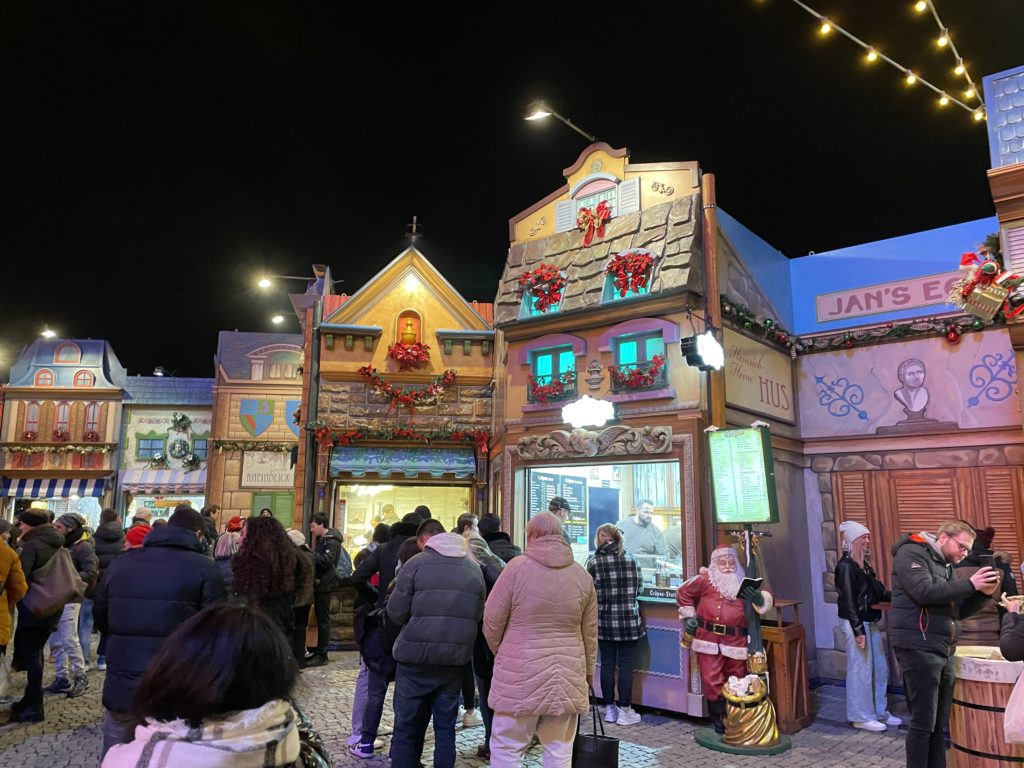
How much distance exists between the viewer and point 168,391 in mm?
24906

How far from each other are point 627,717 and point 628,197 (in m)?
6.22

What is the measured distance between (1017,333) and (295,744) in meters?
7.54

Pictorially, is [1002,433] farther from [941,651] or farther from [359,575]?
[359,575]

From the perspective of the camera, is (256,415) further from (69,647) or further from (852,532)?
(852,532)

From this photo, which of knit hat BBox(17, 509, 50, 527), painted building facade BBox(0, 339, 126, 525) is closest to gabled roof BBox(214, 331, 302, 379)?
painted building facade BBox(0, 339, 126, 525)

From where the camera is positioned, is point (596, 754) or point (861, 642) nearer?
point (596, 754)

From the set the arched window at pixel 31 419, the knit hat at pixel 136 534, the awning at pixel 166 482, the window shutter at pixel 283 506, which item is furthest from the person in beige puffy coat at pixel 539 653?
the arched window at pixel 31 419

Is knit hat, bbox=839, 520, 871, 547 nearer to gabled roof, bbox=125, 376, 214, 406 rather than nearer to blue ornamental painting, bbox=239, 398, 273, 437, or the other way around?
blue ornamental painting, bbox=239, 398, 273, 437

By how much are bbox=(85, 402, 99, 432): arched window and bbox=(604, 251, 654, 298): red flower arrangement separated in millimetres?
21539

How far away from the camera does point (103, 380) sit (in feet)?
80.9

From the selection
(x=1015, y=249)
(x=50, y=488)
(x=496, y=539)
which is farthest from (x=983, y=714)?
(x=50, y=488)

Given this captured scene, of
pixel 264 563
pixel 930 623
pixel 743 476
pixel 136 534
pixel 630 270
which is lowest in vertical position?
pixel 930 623

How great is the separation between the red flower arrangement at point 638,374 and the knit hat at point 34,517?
20.5 ft

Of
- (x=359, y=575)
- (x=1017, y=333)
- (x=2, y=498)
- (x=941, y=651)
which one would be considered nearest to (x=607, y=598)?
(x=359, y=575)
